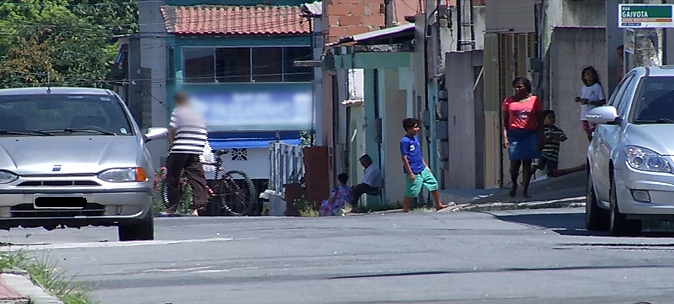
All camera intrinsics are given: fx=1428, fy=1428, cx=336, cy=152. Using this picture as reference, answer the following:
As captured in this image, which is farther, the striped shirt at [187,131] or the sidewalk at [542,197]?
the striped shirt at [187,131]

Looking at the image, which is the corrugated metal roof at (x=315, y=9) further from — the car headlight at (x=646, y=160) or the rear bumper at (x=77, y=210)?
the car headlight at (x=646, y=160)

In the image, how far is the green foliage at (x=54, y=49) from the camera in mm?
48234

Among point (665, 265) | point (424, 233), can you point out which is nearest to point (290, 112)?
point (424, 233)

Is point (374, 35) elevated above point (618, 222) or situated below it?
above

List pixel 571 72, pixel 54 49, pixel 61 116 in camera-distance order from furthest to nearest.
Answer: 1. pixel 54 49
2. pixel 571 72
3. pixel 61 116

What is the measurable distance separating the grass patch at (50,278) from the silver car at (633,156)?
15.0 ft

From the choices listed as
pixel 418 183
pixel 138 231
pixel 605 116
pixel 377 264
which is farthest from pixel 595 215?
pixel 418 183

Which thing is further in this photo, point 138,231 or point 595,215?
point 595,215

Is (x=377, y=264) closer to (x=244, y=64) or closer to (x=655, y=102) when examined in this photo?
(x=655, y=102)

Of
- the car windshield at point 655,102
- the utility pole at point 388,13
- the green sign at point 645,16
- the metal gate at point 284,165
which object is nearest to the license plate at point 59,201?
the car windshield at point 655,102

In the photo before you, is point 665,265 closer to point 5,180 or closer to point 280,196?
point 5,180

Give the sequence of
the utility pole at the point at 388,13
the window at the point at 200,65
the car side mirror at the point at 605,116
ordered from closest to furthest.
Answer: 1. the car side mirror at the point at 605,116
2. the utility pole at the point at 388,13
3. the window at the point at 200,65

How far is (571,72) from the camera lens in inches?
815

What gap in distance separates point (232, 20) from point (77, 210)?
1296 inches
